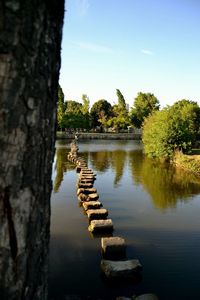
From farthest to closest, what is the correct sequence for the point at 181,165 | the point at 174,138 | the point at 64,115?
the point at 64,115
the point at 174,138
the point at 181,165

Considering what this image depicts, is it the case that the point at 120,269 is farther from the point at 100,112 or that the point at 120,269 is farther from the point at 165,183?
the point at 100,112

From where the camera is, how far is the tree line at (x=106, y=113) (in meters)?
69.4

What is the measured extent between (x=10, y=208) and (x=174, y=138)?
3147 centimetres

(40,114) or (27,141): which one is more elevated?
(40,114)

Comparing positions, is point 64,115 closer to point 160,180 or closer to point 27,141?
point 160,180

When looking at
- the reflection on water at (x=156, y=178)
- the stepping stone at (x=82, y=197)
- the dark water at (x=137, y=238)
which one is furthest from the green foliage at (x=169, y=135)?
the stepping stone at (x=82, y=197)

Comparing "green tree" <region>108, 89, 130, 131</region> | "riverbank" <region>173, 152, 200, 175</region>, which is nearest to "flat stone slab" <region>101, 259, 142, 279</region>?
"riverbank" <region>173, 152, 200, 175</region>

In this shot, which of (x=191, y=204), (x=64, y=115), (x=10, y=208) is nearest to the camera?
(x=10, y=208)

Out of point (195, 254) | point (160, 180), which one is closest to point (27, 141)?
point (195, 254)

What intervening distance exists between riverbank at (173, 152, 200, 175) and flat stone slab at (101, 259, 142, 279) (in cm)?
1732

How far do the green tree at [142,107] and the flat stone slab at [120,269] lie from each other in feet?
243

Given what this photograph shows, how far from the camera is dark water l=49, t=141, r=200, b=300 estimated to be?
25.7 feet

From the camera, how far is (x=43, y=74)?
1.64m

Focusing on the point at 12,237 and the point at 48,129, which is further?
the point at 48,129
